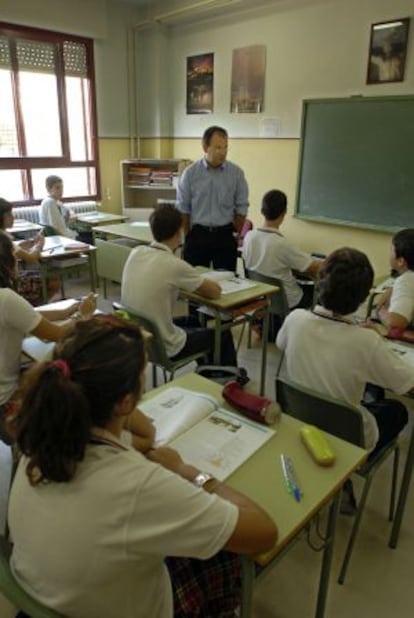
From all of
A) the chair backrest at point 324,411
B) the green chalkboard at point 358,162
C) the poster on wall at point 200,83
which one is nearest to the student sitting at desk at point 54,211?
the poster on wall at point 200,83

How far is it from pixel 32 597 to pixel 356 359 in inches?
47.1

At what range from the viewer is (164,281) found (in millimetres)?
2432

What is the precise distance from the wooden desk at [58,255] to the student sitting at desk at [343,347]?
9.22 ft

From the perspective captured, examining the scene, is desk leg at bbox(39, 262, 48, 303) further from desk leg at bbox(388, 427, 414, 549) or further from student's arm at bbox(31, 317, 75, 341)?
desk leg at bbox(388, 427, 414, 549)

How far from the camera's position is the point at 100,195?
23.1 ft

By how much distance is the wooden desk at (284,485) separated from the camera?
40.5 inches

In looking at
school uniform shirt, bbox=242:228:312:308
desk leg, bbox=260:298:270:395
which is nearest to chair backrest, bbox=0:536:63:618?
desk leg, bbox=260:298:270:395

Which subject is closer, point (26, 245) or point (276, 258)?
point (276, 258)

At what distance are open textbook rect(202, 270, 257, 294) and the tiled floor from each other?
134 cm

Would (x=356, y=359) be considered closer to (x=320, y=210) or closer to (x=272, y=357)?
(x=272, y=357)

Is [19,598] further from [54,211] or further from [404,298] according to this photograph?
[54,211]

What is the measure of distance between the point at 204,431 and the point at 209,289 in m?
1.28

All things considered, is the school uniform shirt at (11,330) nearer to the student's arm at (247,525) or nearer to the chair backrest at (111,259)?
the student's arm at (247,525)

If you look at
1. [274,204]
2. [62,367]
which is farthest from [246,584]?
[274,204]
